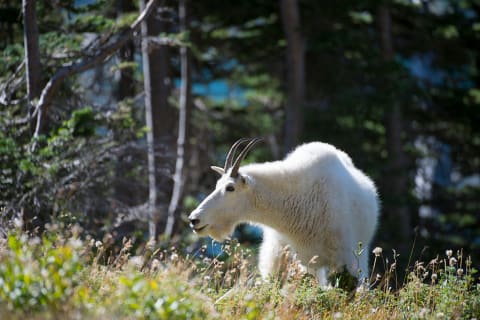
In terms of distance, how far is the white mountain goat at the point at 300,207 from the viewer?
7.23 meters

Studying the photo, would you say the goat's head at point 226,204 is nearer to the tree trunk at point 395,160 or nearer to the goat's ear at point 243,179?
the goat's ear at point 243,179

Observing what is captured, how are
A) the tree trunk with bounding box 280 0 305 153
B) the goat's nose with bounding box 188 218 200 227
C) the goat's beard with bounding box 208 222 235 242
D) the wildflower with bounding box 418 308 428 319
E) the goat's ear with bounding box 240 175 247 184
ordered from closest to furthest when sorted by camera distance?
1. the wildflower with bounding box 418 308 428 319
2. the goat's nose with bounding box 188 218 200 227
3. the goat's beard with bounding box 208 222 235 242
4. the goat's ear with bounding box 240 175 247 184
5. the tree trunk with bounding box 280 0 305 153

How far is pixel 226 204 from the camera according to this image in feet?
23.7

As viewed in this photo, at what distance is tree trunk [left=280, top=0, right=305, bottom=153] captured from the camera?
45.3 ft

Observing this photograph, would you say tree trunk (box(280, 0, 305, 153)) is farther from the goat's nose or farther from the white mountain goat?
the goat's nose

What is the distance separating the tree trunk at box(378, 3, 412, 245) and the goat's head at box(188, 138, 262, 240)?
7.04m

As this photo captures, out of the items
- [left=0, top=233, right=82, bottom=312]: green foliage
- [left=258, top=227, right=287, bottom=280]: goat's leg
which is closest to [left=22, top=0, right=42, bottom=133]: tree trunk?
[left=258, top=227, right=287, bottom=280]: goat's leg

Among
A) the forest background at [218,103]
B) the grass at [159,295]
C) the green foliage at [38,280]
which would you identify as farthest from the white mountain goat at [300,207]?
the green foliage at [38,280]

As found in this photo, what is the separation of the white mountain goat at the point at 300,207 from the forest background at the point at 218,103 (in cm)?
155

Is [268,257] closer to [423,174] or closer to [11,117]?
[11,117]

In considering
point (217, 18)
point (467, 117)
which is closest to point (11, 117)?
point (217, 18)

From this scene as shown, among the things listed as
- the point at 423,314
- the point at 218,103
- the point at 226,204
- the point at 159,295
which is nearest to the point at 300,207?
the point at 226,204

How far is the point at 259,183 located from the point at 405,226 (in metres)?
8.29

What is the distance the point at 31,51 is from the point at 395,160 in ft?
28.8
